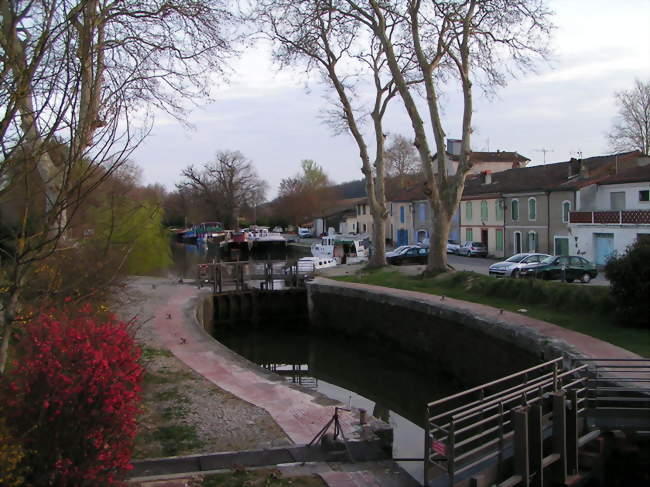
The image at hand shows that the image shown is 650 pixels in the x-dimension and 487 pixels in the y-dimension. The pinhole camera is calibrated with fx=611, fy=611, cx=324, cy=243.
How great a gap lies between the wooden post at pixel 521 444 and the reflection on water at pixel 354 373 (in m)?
1.65

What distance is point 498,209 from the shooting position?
40125 millimetres

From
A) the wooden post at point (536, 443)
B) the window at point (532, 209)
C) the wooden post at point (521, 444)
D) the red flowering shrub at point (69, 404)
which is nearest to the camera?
the red flowering shrub at point (69, 404)

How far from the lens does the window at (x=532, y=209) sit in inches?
1437

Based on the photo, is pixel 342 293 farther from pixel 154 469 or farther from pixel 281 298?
pixel 154 469

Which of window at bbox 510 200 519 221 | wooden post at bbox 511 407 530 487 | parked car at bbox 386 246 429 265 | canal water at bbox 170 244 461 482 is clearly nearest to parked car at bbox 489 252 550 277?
canal water at bbox 170 244 461 482

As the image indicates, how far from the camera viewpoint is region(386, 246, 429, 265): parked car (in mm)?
36531

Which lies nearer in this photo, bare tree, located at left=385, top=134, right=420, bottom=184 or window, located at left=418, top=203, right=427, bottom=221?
window, located at left=418, top=203, right=427, bottom=221

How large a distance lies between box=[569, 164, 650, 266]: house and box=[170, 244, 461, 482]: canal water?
14.5 m

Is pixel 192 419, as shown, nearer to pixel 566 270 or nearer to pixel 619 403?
pixel 619 403

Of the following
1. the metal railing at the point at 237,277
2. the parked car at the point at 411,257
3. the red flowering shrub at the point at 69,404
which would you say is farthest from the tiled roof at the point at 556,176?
the red flowering shrub at the point at 69,404

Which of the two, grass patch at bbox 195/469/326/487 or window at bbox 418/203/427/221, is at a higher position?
window at bbox 418/203/427/221

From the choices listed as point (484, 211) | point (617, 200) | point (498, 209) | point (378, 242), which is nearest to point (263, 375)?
point (378, 242)

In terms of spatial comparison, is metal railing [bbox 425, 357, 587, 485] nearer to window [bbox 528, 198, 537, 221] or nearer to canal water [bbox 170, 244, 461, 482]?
canal water [bbox 170, 244, 461, 482]

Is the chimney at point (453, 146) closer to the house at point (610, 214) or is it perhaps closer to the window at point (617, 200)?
the house at point (610, 214)
